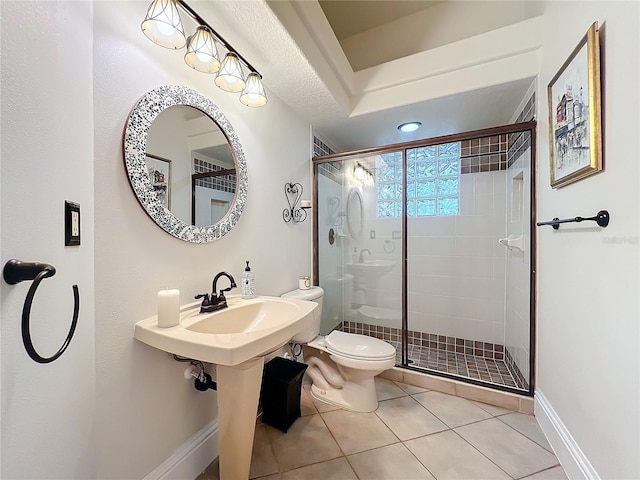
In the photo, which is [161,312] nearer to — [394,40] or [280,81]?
[280,81]

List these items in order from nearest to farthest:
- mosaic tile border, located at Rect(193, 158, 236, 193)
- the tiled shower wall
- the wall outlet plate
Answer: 1. the wall outlet plate
2. mosaic tile border, located at Rect(193, 158, 236, 193)
3. the tiled shower wall

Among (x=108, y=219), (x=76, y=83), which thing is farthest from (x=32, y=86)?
(x=108, y=219)

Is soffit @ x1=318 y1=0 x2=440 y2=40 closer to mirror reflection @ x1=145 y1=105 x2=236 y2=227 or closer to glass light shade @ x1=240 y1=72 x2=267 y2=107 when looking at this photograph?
glass light shade @ x1=240 y1=72 x2=267 y2=107

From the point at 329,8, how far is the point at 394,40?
64 cm

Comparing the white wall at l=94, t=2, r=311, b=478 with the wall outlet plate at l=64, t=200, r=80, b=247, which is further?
the white wall at l=94, t=2, r=311, b=478

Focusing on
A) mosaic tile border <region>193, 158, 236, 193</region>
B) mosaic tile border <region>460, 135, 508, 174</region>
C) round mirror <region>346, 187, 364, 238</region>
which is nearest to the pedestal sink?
mosaic tile border <region>193, 158, 236, 193</region>

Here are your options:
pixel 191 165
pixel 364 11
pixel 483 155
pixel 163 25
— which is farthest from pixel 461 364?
pixel 364 11

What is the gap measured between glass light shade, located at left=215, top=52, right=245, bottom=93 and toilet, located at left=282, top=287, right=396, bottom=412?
4.41 feet

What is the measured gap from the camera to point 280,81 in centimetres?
172

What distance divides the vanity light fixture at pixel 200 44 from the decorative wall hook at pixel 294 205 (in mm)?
722

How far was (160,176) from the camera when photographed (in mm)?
1126

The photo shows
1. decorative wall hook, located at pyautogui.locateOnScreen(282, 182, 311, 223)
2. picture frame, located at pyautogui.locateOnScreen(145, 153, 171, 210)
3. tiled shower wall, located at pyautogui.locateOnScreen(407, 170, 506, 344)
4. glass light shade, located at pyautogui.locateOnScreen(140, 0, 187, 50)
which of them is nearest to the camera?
glass light shade, located at pyautogui.locateOnScreen(140, 0, 187, 50)

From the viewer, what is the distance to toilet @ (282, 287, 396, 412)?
65.7 inches

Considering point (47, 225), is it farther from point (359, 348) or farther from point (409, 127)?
point (409, 127)
